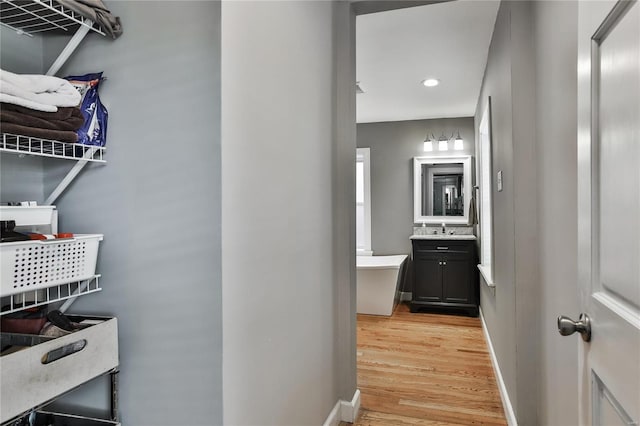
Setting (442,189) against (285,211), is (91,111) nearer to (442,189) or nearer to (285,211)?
(285,211)

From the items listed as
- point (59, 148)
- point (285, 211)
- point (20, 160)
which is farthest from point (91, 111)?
point (285, 211)

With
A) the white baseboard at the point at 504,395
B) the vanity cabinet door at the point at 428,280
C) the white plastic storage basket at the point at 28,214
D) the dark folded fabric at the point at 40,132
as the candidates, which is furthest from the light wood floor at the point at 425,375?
the dark folded fabric at the point at 40,132

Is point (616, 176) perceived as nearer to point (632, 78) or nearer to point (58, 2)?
point (632, 78)

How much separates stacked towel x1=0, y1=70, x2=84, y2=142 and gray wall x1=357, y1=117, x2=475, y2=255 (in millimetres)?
4873

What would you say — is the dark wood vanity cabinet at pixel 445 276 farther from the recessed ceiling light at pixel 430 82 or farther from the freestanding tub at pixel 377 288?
the recessed ceiling light at pixel 430 82

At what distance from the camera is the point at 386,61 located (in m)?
3.52

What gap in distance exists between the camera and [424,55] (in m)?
3.39

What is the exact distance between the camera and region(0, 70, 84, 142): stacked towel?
3.34 ft

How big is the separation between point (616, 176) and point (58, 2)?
1371 millimetres

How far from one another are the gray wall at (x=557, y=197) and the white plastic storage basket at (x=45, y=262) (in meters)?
1.52

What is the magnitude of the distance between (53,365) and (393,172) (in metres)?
5.09

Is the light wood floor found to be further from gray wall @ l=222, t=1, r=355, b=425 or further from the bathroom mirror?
the bathroom mirror

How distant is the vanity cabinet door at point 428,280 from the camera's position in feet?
16.6

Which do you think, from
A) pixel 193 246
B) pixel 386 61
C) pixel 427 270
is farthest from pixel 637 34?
pixel 427 270
